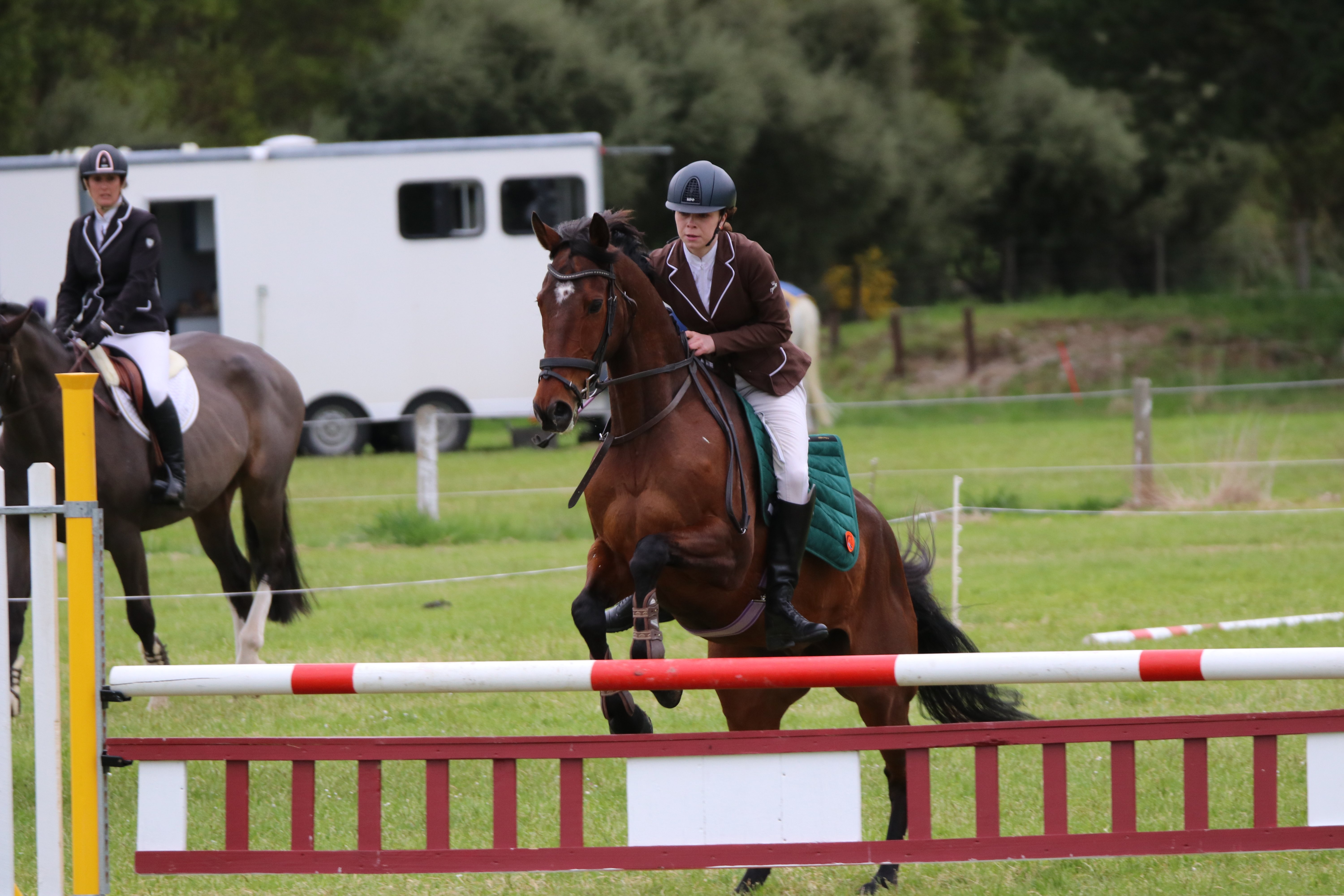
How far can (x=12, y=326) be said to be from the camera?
6551 millimetres

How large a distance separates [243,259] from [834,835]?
15.8m

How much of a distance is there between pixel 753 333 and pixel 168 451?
379cm

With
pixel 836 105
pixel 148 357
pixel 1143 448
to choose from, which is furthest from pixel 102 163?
pixel 836 105

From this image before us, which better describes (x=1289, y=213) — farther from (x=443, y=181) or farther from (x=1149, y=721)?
(x=1149, y=721)

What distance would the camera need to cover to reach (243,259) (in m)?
17.9

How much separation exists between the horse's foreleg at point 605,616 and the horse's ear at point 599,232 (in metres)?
0.96

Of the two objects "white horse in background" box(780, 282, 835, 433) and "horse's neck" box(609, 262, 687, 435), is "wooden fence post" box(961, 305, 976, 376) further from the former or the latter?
"horse's neck" box(609, 262, 687, 435)

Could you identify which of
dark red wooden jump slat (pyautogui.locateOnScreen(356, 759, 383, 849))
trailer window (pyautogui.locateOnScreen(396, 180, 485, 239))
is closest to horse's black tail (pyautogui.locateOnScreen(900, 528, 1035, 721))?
dark red wooden jump slat (pyautogui.locateOnScreen(356, 759, 383, 849))

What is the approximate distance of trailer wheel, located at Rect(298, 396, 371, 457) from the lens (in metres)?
17.8

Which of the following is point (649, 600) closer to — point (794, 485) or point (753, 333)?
point (794, 485)

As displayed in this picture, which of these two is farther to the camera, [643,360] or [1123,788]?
[643,360]

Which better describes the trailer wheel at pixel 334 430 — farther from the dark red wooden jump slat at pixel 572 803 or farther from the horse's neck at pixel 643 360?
the dark red wooden jump slat at pixel 572 803

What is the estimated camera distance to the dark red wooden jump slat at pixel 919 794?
366cm

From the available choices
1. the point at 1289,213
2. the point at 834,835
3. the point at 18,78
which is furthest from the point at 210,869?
the point at 1289,213
